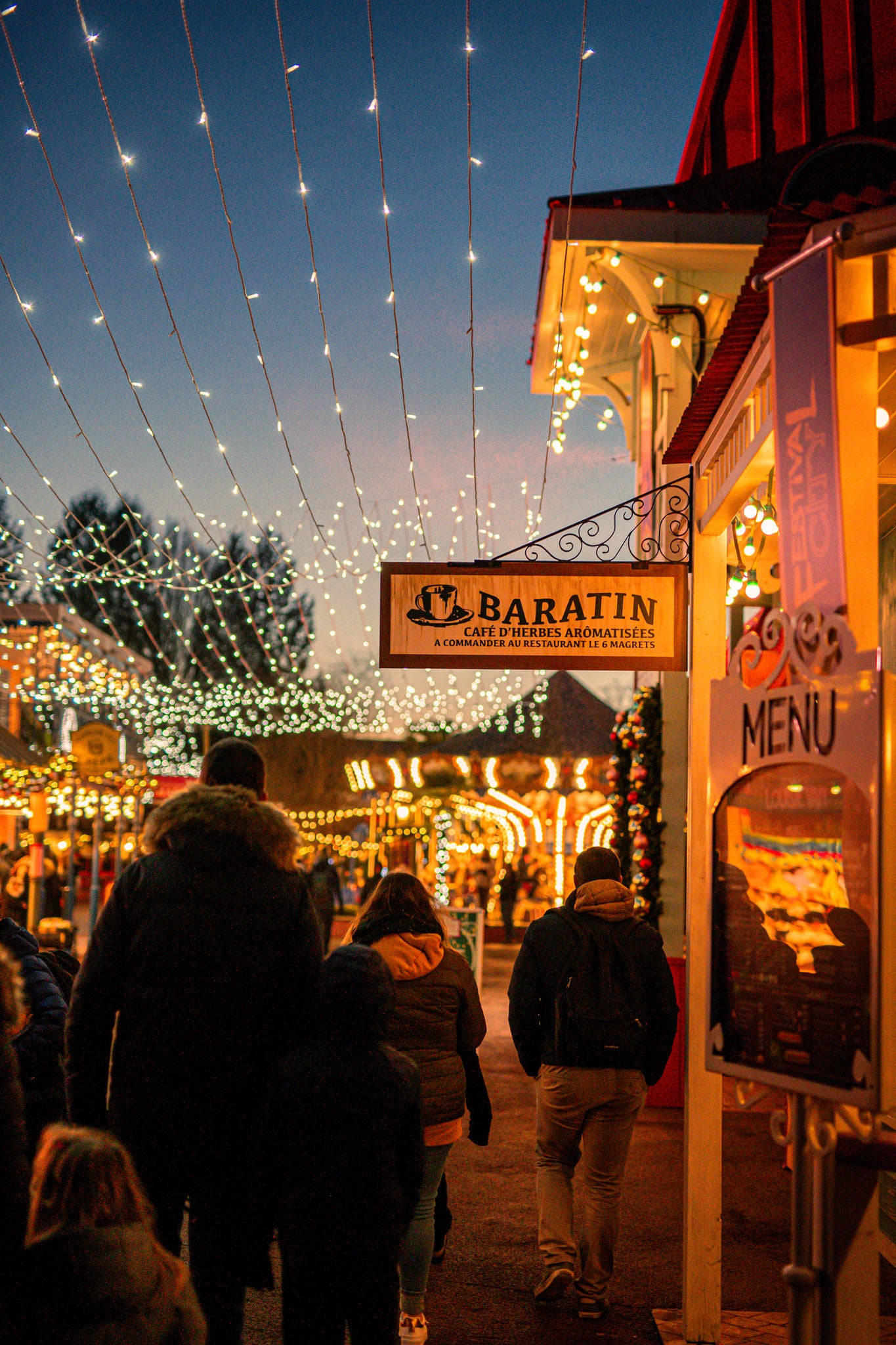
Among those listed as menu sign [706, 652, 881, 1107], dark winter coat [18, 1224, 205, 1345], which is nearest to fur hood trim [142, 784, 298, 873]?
dark winter coat [18, 1224, 205, 1345]

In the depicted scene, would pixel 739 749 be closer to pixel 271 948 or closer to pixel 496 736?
pixel 271 948

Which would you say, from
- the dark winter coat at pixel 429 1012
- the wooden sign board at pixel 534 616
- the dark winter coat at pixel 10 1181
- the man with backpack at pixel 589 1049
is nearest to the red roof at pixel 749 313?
the wooden sign board at pixel 534 616

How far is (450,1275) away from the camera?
518 centimetres

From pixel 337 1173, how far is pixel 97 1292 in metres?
0.80

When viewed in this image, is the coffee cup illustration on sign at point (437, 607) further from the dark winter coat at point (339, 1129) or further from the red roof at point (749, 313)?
the dark winter coat at point (339, 1129)

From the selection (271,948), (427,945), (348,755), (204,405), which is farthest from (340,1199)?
(348,755)

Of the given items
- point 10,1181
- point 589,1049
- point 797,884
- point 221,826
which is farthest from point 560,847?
point 10,1181

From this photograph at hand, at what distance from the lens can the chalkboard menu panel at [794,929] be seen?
279cm

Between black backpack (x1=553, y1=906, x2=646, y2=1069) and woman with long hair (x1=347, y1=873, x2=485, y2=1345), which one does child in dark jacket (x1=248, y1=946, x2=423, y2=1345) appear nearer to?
woman with long hair (x1=347, y1=873, x2=485, y2=1345)

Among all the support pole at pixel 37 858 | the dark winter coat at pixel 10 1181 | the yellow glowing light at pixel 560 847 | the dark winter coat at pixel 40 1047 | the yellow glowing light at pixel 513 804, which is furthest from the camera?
the yellow glowing light at pixel 513 804

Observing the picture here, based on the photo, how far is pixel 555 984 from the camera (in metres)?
4.98

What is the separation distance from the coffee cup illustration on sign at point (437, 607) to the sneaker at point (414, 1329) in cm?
284

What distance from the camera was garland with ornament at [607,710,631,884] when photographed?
10.3 metres

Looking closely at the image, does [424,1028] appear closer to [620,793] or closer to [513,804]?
[620,793]
